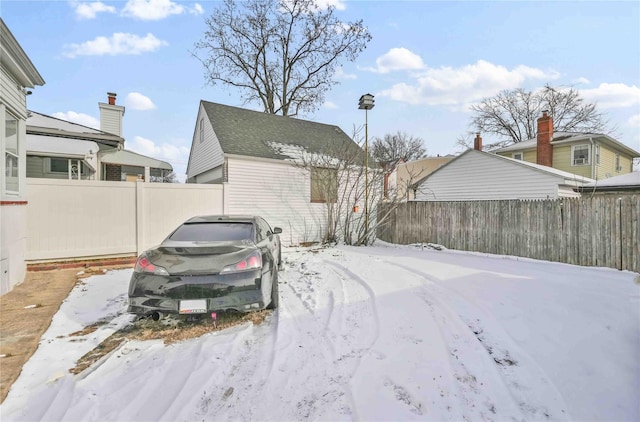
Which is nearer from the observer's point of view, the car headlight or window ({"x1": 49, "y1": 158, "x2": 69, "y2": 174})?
the car headlight

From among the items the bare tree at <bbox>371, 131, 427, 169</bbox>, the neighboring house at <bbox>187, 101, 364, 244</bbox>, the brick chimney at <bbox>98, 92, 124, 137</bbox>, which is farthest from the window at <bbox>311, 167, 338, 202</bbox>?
the bare tree at <bbox>371, 131, 427, 169</bbox>

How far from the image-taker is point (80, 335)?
3498mm

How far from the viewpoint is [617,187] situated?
46.9ft

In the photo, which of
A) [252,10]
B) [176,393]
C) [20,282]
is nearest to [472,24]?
[176,393]

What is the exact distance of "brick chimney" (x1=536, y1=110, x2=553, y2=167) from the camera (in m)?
18.5

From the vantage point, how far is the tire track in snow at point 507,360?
231 centimetres

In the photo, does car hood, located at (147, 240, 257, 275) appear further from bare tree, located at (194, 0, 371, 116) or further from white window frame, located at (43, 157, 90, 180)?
bare tree, located at (194, 0, 371, 116)

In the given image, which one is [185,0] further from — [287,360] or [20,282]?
[287,360]

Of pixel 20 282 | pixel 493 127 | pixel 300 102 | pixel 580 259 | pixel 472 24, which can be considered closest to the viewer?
pixel 20 282

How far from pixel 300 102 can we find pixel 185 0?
13021 millimetres

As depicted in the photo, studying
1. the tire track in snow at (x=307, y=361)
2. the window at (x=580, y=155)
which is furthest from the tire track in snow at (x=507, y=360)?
the window at (x=580, y=155)

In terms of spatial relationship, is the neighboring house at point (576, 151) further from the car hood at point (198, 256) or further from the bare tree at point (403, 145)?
the bare tree at point (403, 145)

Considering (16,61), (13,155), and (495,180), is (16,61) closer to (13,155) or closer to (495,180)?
(13,155)

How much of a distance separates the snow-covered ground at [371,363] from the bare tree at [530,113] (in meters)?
32.3
